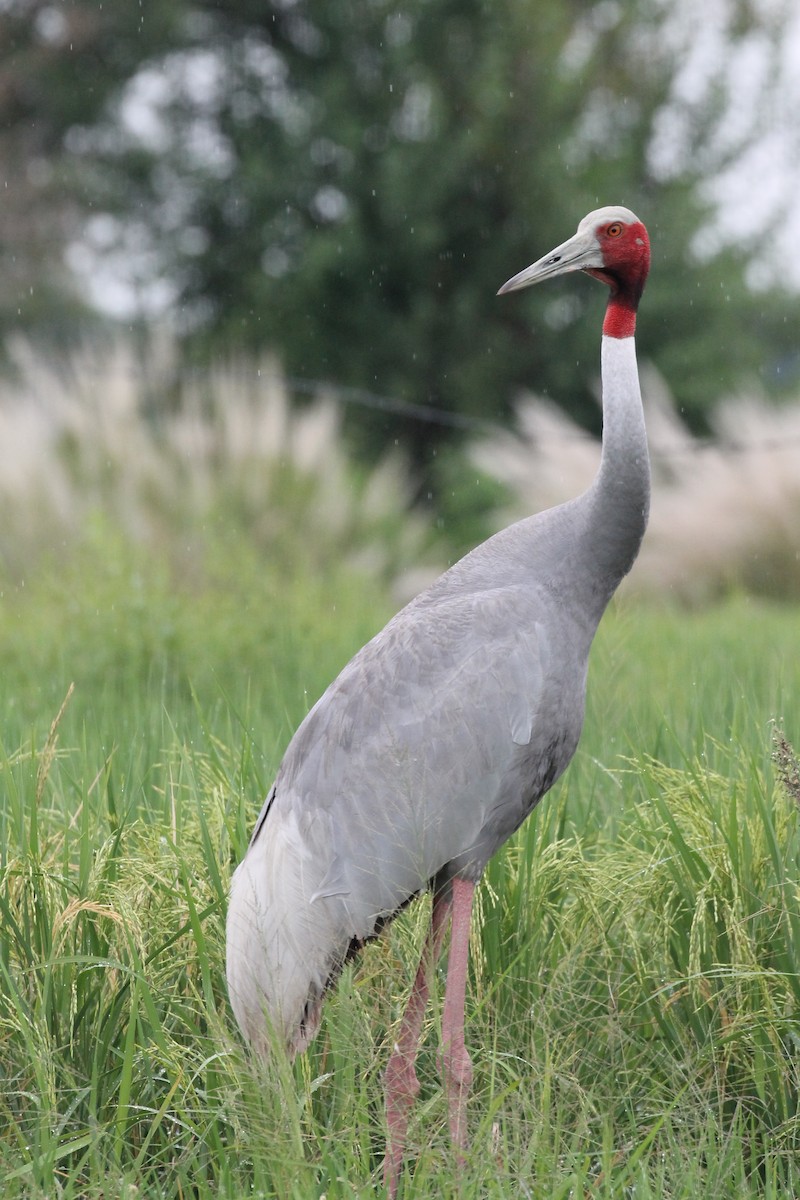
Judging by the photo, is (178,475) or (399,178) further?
(399,178)

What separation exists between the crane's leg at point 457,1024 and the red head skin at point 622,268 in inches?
47.8

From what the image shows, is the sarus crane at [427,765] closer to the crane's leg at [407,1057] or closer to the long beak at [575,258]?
the crane's leg at [407,1057]

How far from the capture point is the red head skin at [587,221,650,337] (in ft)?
10.3

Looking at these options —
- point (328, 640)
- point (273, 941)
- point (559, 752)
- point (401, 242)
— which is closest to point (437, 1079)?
point (273, 941)

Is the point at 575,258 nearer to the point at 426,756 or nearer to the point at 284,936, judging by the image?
the point at 426,756

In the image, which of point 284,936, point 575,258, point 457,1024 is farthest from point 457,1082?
point 575,258

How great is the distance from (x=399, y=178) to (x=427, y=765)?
1025cm

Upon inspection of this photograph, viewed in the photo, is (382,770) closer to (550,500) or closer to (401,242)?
(550,500)

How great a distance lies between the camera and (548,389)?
1333 cm

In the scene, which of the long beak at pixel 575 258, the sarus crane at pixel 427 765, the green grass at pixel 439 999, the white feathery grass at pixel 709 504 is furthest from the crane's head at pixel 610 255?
the white feathery grass at pixel 709 504

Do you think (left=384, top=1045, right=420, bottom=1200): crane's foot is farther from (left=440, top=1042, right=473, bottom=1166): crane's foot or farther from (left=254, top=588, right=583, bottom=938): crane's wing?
(left=254, top=588, right=583, bottom=938): crane's wing

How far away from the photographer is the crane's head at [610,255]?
3.13m

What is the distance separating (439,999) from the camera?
113 inches

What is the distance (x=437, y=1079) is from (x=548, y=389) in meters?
10.6
